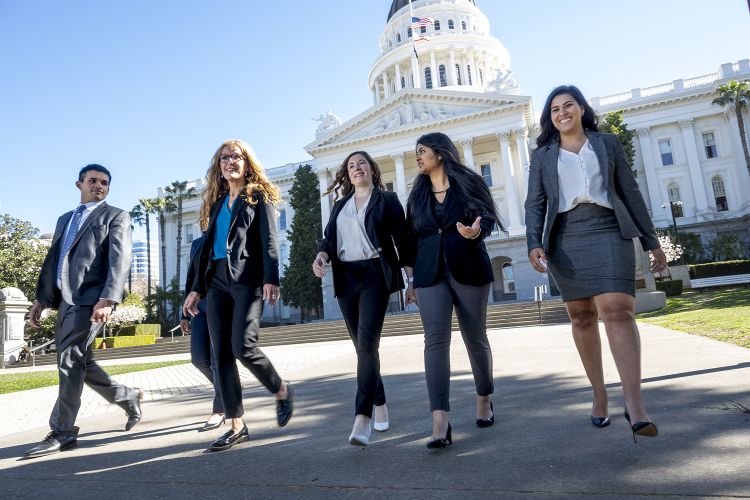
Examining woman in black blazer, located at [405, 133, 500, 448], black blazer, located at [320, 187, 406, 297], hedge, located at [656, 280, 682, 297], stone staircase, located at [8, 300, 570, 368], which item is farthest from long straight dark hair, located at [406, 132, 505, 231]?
hedge, located at [656, 280, 682, 297]

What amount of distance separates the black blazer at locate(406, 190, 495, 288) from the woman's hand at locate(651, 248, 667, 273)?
3.47 feet

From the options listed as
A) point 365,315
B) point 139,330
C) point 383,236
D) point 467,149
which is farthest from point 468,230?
point 139,330

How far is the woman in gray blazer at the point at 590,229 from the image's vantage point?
3045mm

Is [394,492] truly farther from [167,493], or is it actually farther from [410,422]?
[410,422]

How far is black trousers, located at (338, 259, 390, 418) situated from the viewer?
3.38 meters

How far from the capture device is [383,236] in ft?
12.0

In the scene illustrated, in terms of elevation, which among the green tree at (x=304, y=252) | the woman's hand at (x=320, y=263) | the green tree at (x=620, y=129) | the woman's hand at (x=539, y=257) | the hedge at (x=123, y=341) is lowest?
the hedge at (x=123, y=341)

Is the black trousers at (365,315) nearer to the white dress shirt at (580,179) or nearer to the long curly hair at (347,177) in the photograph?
the long curly hair at (347,177)

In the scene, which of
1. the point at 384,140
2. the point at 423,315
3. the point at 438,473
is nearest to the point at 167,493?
the point at 438,473

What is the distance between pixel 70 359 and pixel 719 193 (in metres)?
49.0

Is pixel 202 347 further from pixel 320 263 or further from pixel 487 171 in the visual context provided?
pixel 487 171

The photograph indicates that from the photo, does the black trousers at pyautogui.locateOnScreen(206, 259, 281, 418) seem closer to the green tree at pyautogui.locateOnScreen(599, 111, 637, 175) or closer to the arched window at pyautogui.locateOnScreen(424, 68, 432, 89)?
the green tree at pyautogui.locateOnScreen(599, 111, 637, 175)

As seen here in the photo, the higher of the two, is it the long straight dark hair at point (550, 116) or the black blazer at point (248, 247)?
the long straight dark hair at point (550, 116)

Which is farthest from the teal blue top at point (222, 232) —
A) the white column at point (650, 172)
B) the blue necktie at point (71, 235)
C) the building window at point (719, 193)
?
the building window at point (719, 193)
